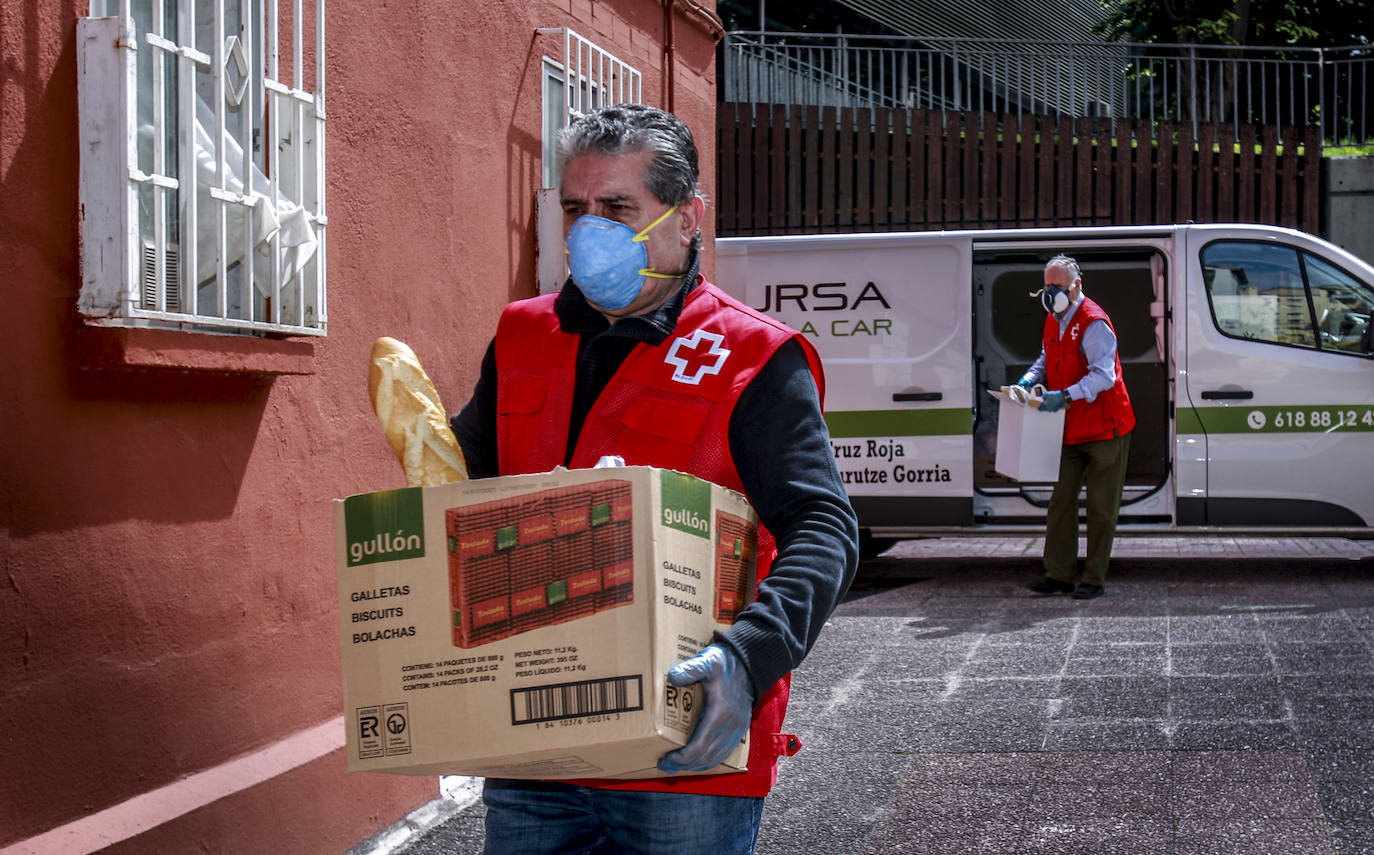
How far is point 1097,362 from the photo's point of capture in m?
8.40

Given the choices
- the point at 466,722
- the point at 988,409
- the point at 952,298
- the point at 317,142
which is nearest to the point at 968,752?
the point at 317,142

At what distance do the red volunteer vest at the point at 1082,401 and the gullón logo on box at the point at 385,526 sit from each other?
22.6 ft

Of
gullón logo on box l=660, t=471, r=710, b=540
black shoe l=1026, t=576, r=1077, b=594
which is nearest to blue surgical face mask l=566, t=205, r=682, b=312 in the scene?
gullón logo on box l=660, t=471, r=710, b=540

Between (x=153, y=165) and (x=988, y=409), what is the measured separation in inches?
302

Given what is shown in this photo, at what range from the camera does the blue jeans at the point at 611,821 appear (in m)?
2.21

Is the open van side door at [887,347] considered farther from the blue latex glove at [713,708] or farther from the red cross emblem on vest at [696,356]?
the blue latex glove at [713,708]

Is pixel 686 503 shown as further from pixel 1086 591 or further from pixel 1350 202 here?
pixel 1350 202

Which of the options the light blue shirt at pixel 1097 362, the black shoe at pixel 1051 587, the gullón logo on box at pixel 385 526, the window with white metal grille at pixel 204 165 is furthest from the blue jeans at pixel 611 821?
the black shoe at pixel 1051 587

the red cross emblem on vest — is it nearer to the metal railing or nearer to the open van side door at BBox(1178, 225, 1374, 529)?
the open van side door at BBox(1178, 225, 1374, 529)

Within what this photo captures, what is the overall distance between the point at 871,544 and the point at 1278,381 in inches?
113

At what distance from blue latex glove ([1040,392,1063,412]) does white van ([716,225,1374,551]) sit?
0.88 meters

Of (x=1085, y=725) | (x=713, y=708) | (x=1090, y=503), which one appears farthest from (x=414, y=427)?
(x=1090, y=503)

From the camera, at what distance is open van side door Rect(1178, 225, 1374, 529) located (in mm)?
8930

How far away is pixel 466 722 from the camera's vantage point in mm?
1988
